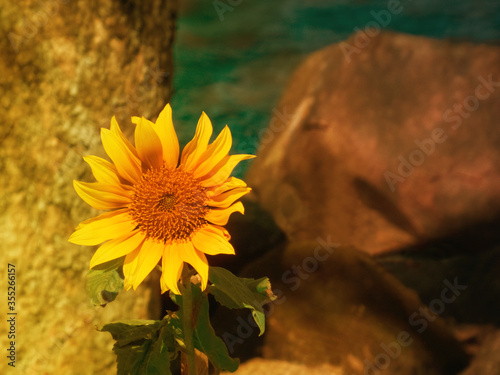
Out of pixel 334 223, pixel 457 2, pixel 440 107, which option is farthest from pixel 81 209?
pixel 457 2

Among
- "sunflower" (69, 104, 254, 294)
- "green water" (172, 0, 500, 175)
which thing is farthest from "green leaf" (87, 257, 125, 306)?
"green water" (172, 0, 500, 175)

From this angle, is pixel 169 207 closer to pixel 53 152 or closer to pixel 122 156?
pixel 122 156

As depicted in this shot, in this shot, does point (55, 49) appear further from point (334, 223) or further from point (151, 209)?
point (334, 223)

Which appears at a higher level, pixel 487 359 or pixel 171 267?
pixel 171 267

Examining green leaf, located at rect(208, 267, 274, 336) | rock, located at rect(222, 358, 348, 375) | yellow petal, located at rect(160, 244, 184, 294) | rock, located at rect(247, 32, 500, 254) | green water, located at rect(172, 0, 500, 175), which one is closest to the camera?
yellow petal, located at rect(160, 244, 184, 294)

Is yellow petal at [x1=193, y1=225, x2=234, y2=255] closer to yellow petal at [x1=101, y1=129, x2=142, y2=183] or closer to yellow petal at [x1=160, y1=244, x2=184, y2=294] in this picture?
yellow petal at [x1=160, y1=244, x2=184, y2=294]

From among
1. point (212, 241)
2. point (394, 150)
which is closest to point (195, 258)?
point (212, 241)
